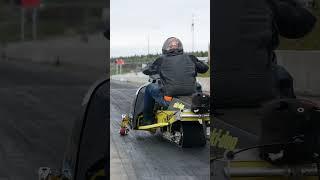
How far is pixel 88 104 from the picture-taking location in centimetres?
175

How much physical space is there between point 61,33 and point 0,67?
0.23 m

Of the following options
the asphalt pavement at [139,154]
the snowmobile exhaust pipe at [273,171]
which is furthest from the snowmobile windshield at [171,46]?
the snowmobile exhaust pipe at [273,171]

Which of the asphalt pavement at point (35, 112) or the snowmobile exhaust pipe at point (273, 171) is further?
the snowmobile exhaust pipe at point (273, 171)

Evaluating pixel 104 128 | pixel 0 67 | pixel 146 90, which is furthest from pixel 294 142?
pixel 0 67

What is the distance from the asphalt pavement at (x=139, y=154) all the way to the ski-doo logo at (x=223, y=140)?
101mm

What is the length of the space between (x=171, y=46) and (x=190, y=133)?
30cm

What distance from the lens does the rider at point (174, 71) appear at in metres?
1.71

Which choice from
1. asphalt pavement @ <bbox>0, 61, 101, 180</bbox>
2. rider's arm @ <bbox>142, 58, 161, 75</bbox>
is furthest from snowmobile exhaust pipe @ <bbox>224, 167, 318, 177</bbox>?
asphalt pavement @ <bbox>0, 61, 101, 180</bbox>

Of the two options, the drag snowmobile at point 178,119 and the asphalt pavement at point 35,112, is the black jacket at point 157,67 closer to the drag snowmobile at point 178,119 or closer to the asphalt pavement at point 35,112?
the drag snowmobile at point 178,119

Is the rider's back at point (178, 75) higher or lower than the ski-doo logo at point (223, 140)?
higher

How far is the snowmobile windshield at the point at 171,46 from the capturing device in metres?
1.71

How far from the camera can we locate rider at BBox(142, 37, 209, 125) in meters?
1.71

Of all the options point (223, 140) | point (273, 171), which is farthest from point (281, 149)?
point (223, 140)

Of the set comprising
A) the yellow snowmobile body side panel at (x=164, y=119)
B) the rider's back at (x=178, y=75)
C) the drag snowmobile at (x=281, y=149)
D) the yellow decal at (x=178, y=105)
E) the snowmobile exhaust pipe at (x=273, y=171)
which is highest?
the rider's back at (x=178, y=75)
